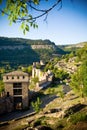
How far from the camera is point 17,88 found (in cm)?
4709

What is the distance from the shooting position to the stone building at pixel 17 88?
4719cm

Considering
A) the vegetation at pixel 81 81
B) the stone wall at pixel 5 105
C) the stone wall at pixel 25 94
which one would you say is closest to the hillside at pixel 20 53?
the stone wall at pixel 25 94

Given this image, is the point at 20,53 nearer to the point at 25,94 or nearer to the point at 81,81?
the point at 25,94

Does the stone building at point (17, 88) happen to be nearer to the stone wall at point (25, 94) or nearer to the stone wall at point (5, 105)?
the stone wall at point (25, 94)

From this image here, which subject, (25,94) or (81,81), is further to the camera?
(25,94)

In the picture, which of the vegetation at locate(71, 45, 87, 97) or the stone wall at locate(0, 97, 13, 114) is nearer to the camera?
the vegetation at locate(71, 45, 87, 97)

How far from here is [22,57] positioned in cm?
16162

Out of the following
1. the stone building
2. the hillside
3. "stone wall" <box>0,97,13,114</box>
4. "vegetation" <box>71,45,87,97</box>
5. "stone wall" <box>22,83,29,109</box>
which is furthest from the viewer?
the hillside

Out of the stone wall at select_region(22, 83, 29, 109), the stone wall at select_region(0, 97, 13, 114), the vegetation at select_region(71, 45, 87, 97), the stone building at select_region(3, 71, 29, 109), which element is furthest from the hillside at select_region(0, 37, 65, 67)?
the vegetation at select_region(71, 45, 87, 97)

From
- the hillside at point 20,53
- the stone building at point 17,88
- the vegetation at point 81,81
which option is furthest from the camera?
the hillside at point 20,53

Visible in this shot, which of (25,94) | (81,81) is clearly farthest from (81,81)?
(25,94)

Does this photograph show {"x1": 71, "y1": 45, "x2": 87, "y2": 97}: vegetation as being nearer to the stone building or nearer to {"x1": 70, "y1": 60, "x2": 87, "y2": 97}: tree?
{"x1": 70, "y1": 60, "x2": 87, "y2": 97}: tree

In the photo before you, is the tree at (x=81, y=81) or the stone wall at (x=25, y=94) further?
the stone wall at (x=25, y=94)

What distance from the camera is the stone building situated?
4719 centimetres
